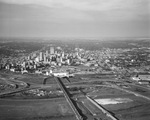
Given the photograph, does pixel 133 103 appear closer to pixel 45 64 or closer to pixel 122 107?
pixel 122 107

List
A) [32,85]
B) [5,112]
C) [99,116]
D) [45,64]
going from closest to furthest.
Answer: [99,116]
[5,112]
[32,85]
[45,64]

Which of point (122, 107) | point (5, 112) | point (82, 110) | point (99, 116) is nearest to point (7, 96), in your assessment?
point (5, 112)

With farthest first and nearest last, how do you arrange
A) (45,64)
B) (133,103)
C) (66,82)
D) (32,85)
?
(45,64)
(66,82)
(32,85)
(133,103)

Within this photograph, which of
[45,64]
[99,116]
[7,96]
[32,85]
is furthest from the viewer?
[45,64]

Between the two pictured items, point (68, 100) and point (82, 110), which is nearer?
point (82, 110)

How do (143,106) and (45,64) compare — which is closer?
(143,106)

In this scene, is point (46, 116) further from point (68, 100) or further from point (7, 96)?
point (7, 96)

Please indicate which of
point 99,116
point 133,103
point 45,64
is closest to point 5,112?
point 99,116

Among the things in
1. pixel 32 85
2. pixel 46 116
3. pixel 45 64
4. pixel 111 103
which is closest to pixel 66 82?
pixel 32 85

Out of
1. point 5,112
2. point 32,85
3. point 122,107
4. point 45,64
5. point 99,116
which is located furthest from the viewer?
point 45,64
